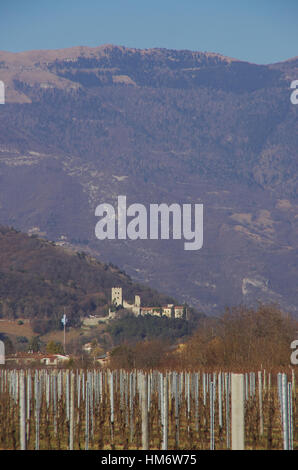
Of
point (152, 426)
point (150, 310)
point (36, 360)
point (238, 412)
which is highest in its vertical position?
point (150, 310)

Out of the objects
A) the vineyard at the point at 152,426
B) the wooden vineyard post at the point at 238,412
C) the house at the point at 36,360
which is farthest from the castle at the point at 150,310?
the wooden vineyard post at the point at 238,412

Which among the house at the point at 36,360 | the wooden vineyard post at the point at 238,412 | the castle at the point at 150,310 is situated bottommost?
the wooden vineyard post at the point at 238,412

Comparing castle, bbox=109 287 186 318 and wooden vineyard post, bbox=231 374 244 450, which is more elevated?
castle, bbox=109 287 186 318

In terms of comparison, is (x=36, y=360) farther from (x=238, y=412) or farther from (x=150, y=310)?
(x=150, y=310)

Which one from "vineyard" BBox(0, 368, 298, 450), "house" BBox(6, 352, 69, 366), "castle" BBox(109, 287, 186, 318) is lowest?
"vineyard" BBox(0, 368, 298, 450)

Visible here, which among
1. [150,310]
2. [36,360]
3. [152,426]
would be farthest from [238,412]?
[150,310]

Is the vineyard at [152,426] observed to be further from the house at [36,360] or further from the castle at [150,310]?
the castle at [150,310]

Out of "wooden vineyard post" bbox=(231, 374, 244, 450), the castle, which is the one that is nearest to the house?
"wooden vineyard post" bbox=(231, 374, 244, 450)

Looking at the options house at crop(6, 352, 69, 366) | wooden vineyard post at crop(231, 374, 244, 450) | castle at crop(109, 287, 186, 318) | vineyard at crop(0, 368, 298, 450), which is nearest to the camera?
wooden vineyard post at crop(231, 374, 244, 450)

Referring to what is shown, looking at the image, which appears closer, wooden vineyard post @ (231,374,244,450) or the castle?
wooden vineyard post @ (231,374,244,450)

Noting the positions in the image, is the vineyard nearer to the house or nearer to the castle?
the house

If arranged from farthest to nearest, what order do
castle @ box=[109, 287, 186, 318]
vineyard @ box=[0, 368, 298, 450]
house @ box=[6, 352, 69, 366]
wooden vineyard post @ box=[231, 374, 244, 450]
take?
castle @ box=[109, 287, 186, 318] → house @ box=[6, 352, 69, 366] → vineyard @ box=[0, 368, 298, 450] → wooden vineyard post @ box=[231, 374, 244, 450]
